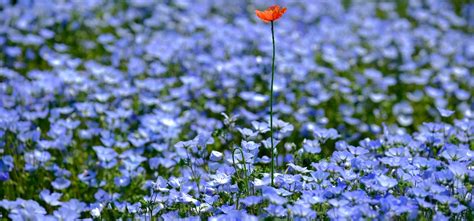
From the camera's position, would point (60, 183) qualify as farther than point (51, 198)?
Yes

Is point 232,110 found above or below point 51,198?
below

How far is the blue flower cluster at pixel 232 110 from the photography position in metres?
3.05

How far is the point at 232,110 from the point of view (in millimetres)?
4867

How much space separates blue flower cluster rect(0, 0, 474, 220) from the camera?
10.0ft

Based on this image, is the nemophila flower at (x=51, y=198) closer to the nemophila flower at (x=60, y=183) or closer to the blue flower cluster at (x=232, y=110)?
the blue flower cluster at (x=232, y=110)

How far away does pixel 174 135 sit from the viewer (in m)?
4.12

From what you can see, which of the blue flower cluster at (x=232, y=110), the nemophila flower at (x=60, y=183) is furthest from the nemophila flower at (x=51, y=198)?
the nemophila flower at (x=60, y=183)

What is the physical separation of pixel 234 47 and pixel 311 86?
0.81m

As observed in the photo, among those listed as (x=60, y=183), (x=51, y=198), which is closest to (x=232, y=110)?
(x=60, y=183)

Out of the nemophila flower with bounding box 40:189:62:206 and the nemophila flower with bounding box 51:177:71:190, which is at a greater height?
the nemophila flower with bounding box 40:189:62:206

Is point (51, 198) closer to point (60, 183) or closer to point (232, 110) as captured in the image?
point (60, 183)

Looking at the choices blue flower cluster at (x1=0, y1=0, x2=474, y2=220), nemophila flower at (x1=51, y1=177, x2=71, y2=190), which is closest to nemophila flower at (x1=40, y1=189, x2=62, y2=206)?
blue flower cluster at (x1=0, y1=0, x2=474, y2=220)

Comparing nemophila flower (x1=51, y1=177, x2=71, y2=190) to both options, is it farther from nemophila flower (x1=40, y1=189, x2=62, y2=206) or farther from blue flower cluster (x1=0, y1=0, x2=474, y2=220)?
nemophila flower (x1=40, y1=189, x2=62, y2=206)

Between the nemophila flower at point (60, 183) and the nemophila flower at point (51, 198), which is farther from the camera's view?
the nemophila flower at point (60, 183)
